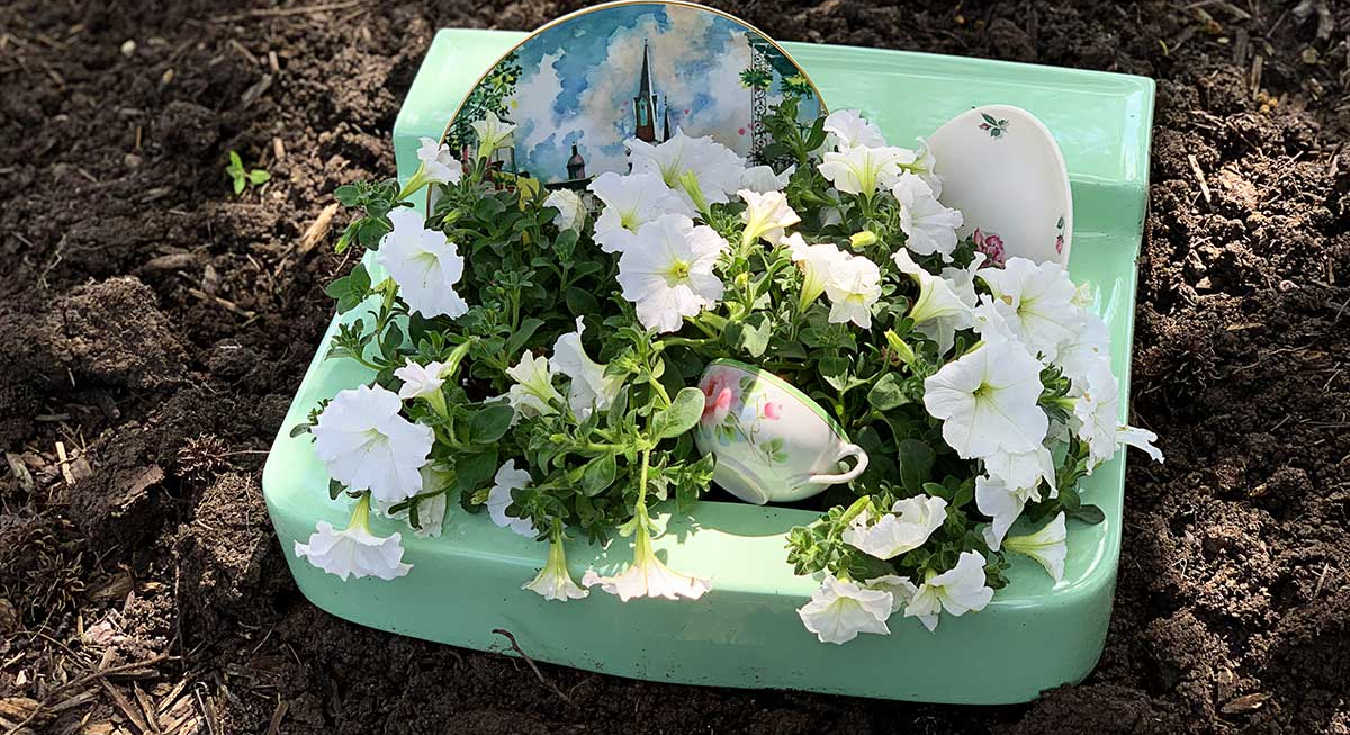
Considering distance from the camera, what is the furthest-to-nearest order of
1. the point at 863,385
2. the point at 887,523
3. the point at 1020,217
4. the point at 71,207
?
the point at 71,207 → the point at 1020,217 → the point at 863,385 → the point at 887,523

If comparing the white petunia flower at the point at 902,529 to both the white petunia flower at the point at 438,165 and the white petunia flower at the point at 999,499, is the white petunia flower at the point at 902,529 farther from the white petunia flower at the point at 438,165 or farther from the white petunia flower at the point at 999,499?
the white petunia flower at the point at 438,165

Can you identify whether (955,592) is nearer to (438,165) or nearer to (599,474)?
(599,474)

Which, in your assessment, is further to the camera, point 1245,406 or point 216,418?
point 216,418

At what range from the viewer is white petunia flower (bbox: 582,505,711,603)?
144 centimetres

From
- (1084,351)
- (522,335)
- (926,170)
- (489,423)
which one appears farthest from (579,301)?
(1084,351)

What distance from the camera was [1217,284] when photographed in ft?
6.56

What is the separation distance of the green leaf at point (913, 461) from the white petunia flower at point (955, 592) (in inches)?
3.4

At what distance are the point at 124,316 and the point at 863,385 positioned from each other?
105 cm

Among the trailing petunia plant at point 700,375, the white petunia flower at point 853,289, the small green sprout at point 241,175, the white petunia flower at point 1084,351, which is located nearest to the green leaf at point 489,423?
the trailing petunia plant at point 700,375

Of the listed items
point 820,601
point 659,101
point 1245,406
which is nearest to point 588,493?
point 820,601

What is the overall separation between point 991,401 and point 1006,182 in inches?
14.8

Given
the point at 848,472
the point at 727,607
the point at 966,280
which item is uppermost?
the point at 966,280

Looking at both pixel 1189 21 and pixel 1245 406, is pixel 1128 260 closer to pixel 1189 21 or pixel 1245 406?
pixel 1245 406

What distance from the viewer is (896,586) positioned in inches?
57.7
